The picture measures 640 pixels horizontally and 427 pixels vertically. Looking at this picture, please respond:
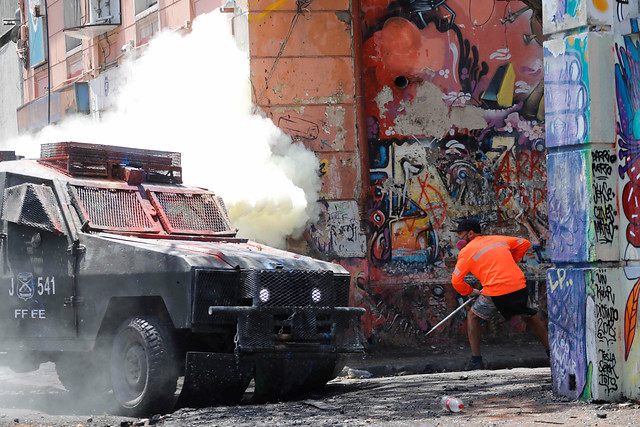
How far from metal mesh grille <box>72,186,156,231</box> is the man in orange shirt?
2.88 meters

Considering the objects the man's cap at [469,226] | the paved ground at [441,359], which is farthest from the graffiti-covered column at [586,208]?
the paved ground at [441,359]

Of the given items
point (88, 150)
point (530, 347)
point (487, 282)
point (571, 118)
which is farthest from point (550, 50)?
point (530, 347)

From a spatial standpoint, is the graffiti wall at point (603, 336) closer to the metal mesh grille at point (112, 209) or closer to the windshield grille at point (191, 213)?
the windshield grille at point (191, 213)

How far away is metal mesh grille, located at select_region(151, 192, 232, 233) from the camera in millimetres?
9523

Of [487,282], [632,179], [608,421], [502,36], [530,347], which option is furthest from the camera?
[502,36]

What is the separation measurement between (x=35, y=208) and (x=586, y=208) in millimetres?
4718

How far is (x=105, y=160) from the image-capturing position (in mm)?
9758

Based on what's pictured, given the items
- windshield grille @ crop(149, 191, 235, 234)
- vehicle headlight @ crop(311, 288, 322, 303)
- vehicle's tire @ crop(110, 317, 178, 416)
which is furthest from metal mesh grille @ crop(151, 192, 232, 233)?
vehicle headlight @ crop(311, 288, 322, 303)

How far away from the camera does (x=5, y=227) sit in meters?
9.23

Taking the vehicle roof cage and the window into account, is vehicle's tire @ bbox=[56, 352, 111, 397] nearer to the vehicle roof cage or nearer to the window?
the vehicle roof cage

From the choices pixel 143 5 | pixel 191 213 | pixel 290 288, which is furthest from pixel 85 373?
pixel 143 5

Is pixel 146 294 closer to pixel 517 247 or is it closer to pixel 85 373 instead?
pixel 85 373

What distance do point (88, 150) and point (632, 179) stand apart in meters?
4.95

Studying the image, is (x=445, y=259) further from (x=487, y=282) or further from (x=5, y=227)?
(x=5, y=227)
